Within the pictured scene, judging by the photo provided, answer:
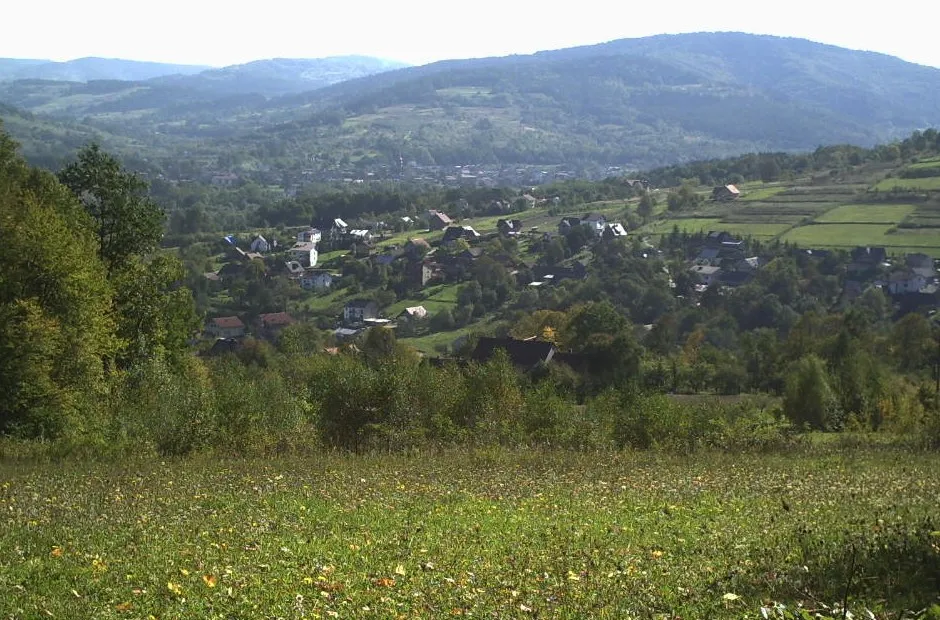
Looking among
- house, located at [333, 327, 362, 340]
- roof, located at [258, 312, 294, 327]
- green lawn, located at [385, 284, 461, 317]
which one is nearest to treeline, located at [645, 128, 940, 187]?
green lawn, located at [385, 284, 461, 317]

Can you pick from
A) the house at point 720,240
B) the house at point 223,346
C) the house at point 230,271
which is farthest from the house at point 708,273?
the house at point 230,271

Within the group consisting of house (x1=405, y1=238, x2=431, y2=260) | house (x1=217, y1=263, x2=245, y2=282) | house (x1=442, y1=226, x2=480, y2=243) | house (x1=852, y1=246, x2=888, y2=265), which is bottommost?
house (x1=217, y1=263, x2=245, y2=282)

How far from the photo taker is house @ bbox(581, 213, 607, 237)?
10075 centimetres

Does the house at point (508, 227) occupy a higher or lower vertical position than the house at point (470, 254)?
higher

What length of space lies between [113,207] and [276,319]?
5415cm

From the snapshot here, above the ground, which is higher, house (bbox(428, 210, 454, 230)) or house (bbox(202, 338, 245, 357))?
house (bbox(428, 210, 454, 230))

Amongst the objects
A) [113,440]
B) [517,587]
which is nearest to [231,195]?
[113,440]

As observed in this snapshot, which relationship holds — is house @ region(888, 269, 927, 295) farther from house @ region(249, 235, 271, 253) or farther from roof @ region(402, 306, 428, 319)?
house @ region(249, 235, 271, 253)

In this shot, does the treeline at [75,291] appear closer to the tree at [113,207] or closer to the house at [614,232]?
the tree at [113,207]

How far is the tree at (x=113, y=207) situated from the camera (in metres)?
24.2

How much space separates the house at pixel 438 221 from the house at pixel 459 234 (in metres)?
8.86

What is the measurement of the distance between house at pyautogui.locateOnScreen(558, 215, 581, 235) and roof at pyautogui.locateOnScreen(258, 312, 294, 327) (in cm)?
3647

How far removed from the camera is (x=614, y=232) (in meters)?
98.2

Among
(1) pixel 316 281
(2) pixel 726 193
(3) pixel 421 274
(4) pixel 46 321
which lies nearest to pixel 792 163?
(2) pixel 726 193
